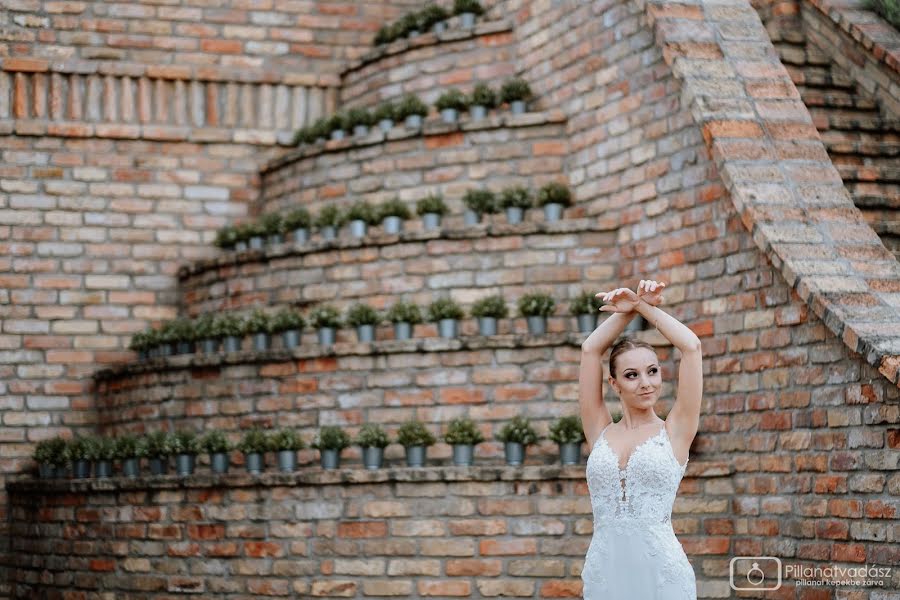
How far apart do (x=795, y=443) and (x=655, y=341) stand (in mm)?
1331

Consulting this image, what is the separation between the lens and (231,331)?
29.3 ft

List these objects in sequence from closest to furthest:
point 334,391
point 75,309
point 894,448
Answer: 1. point 894,448
2. point 334,391
3. point 75,309

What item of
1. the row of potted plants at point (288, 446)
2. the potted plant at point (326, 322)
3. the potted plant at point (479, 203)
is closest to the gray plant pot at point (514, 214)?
the potted plant at point (479, 203)

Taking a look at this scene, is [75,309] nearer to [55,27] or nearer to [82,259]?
[82,259]

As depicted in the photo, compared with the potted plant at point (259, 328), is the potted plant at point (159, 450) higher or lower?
lower

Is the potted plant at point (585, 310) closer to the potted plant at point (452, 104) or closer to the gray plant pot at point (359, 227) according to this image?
the gray plant pot at point (359, 227)

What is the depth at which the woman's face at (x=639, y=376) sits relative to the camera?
4820 mm

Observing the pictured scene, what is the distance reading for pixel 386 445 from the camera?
7867mm

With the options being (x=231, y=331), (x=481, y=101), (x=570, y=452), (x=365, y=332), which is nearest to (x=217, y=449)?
(x=231, y=331)

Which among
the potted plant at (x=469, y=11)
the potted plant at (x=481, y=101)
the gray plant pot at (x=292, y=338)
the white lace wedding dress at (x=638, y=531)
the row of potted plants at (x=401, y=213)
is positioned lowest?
the white lace wedding dress at (x=638, y=531)

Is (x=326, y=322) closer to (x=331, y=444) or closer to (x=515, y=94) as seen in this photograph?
(x=331, y=444)

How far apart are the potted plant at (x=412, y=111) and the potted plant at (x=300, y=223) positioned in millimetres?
913

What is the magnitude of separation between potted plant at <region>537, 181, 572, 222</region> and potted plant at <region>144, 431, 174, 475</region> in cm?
254

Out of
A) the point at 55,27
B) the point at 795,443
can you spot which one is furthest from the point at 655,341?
the point at 55,27
